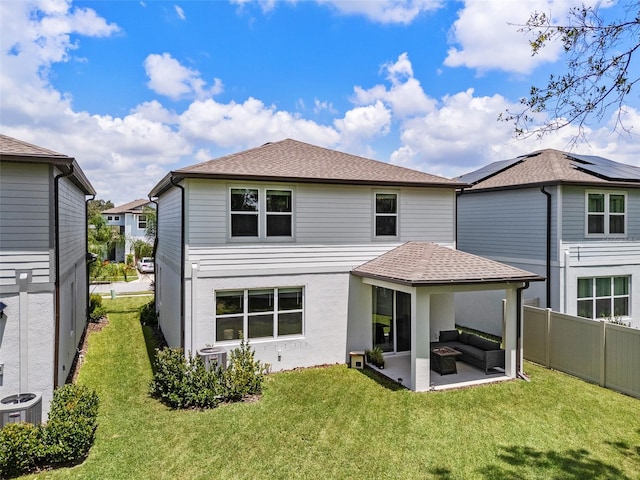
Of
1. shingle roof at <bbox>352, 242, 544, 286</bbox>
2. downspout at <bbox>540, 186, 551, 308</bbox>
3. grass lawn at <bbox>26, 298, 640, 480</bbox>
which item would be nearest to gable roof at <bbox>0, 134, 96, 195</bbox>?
grass lawn at <bbox>26, 298, 640, 480</bbox>

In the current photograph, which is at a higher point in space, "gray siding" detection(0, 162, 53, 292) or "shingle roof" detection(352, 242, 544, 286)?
"gray siding" detection(0, 162, 53, 292)

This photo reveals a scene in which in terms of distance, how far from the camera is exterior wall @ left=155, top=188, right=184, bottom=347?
38.8 feet

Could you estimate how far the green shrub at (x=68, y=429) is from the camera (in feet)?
22.1

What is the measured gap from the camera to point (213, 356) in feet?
33.3

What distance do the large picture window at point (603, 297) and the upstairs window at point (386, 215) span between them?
726cm

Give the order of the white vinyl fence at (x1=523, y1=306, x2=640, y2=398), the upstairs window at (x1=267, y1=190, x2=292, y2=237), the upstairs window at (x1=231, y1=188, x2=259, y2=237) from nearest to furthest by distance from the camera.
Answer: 1. the white vinyl fence at (x1=523, y1=306, x2=640, y2=398)
2. the upstairs window at (x1=231, y1=188, x2=259, y2=237)
3. the upstairs window at (x1=267, y1=190, x2=292, y2=237)

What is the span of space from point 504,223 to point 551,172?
100 inches

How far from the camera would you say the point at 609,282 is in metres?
15.1

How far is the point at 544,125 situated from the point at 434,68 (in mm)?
11232

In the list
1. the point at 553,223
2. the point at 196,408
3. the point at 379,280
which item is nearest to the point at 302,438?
the point at 196,408

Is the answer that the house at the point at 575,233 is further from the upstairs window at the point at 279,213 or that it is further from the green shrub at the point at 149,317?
the green shrub at the point at 149,317

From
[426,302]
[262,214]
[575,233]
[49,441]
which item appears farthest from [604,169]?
[49,441]

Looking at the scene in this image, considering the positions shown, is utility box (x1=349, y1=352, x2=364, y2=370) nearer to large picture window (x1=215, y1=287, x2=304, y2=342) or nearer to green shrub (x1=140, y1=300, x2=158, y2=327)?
large picture window (x1=215, y1=287, x2=304, y2=342)

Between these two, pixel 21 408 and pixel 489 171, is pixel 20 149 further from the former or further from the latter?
pixel 489 171
